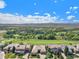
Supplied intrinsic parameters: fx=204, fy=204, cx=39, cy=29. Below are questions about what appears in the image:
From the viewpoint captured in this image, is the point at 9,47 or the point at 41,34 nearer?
the point at 9,47

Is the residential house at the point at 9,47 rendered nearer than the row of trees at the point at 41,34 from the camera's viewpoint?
Yes

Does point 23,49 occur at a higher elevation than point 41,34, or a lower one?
lower

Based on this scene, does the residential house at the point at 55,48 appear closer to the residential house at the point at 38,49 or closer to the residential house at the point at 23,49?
the residential house at the point at 38,49

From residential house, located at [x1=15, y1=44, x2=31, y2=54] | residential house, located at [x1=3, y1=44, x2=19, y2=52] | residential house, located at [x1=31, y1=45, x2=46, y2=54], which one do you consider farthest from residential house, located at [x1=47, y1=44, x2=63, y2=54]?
residential house, located at [x1=3, y1=44, x2=19, y2=52]

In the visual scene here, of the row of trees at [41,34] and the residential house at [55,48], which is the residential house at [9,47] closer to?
the row of trees at [41,34]

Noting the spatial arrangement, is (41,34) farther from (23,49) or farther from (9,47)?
(9,47)

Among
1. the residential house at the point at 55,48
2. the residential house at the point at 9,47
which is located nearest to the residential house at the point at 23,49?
the residential house at the point at 9,47

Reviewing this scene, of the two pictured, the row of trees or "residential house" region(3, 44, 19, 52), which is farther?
the row of trees

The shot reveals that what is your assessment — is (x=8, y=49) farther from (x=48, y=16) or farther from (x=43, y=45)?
(x=48, y=16)

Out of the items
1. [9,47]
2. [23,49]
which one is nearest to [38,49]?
[23,49]

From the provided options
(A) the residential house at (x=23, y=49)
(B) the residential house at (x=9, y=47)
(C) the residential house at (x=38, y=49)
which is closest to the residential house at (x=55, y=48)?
(C) the residential house at (x=38, y=49)

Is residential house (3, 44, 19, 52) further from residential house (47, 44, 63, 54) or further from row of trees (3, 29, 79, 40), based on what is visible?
residential house (47, 44, 63, 54)

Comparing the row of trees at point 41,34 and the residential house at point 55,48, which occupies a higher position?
the row of trees at point 41,34
